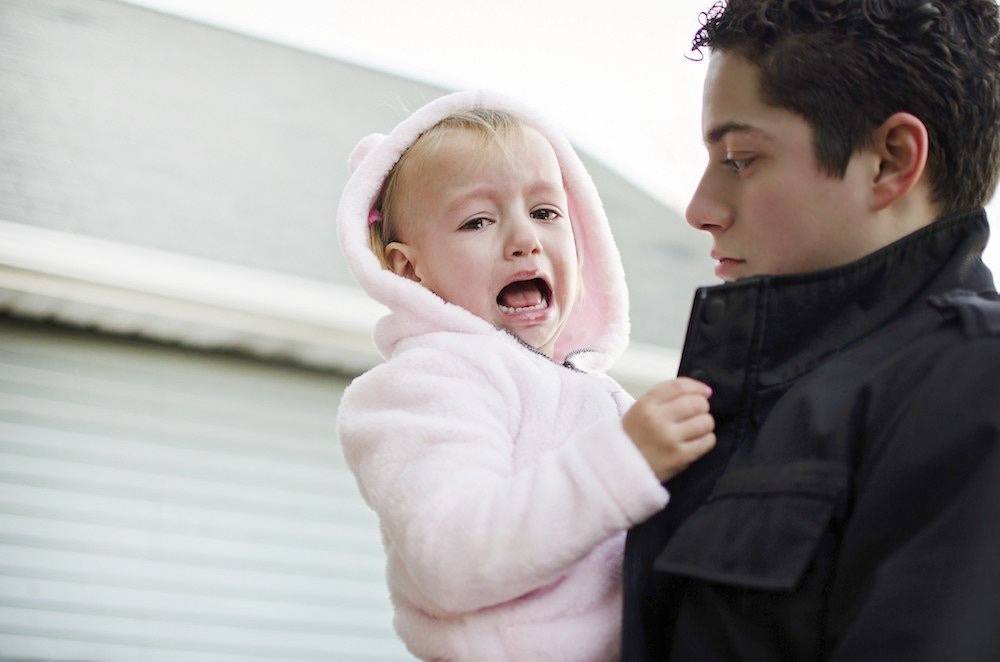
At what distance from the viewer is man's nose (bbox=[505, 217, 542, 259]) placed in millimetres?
1479

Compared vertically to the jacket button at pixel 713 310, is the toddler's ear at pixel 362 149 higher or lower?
higher

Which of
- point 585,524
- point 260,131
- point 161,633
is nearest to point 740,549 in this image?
point 585,524

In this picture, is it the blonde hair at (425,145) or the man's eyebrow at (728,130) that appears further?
the blonde hair at (425,145)

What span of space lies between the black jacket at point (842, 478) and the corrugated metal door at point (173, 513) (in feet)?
13.7

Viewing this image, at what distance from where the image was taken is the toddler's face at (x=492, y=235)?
148 cm

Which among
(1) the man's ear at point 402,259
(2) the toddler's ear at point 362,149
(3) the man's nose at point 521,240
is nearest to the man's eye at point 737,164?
(3) the man's nose at point 521,240

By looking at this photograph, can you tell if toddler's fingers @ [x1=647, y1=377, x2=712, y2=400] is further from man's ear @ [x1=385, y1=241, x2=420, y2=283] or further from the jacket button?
man's ear @ [x1=385, y1=241, x2=420, y2=283]

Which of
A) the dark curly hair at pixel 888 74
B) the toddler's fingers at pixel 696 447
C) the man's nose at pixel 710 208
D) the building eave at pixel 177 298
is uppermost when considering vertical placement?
the dark curly hair at pixel 888 74

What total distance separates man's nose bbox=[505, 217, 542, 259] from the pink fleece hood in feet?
0.38

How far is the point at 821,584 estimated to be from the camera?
0.97 meters

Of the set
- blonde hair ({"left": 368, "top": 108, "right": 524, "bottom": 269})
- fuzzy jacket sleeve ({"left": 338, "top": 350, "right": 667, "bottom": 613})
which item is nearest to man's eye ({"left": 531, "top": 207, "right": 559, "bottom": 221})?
blonde hair ({"left": 368, "top": 108, "right": 524, "bottom": 269})

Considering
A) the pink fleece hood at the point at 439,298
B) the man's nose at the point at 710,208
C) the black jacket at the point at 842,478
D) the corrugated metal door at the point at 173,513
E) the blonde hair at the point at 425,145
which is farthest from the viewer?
the corrugated metal door at the point at 173,513

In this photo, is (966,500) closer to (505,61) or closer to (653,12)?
(505,61)

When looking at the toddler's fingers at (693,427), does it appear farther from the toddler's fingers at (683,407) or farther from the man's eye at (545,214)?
the man's eye at (545,214)
